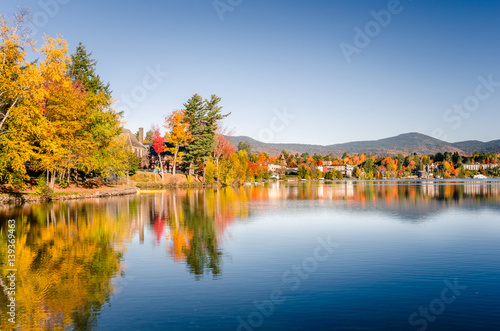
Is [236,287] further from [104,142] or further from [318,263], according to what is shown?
[104,142]

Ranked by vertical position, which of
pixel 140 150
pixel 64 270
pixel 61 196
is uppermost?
pixel 140 150

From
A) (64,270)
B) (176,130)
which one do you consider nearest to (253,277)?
(64,270)

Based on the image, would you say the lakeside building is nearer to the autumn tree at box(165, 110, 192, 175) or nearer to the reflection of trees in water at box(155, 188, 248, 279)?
the autumn tree at box(165, 110, 192, 175)

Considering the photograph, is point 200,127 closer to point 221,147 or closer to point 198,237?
point 221,147

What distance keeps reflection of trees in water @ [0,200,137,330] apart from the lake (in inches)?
1.8

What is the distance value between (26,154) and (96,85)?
30649mm

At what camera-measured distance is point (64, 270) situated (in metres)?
11.8

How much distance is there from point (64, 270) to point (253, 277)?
594 cm

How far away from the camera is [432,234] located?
19.0 metres

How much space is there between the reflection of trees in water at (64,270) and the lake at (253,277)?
0.15 ft

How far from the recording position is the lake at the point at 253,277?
801 cm

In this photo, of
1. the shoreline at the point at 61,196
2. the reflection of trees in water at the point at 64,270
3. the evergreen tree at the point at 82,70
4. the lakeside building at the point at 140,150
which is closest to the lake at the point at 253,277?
the reflection of trees in water at the point at 64,270

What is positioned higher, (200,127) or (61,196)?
(200,127)

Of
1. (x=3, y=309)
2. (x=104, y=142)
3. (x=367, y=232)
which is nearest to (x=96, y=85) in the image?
(x=104, y=142)
